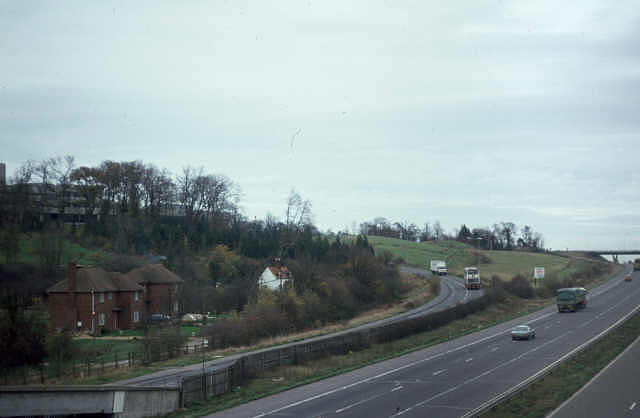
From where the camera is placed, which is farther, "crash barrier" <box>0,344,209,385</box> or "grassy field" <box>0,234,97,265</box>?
"grassy field" <box>0,234,97,265</box>

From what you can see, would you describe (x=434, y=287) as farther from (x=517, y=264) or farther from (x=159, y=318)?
(x=517, y=264)

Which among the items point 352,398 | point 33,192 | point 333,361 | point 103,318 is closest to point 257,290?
point 103,318

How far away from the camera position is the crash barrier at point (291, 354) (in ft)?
91.1

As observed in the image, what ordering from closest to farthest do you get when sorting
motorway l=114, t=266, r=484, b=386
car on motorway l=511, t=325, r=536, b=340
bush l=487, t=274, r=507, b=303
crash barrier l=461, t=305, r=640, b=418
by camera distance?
crash barrier l=461, t=305, r=640, b=418
motorway l=114, t=266, r=484, b=386
car on motorway l=511, t=325, r=536, b=340
bush l=487, t=274, r=507, b=303

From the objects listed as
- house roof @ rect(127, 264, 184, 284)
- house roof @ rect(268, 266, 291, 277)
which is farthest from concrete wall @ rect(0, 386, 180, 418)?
house roof @ rect(268, 266, 291, 277)

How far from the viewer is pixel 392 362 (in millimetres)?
39250

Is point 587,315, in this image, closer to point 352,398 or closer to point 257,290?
point 257,290

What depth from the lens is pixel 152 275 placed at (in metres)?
79.6

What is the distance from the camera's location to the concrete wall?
2125 centimetres

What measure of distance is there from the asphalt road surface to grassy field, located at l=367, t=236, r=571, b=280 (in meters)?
91.4

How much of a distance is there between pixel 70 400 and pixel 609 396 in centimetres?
1980

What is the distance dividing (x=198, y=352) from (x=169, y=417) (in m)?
24.4

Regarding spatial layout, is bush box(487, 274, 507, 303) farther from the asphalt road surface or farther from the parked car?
the asphalt road surface

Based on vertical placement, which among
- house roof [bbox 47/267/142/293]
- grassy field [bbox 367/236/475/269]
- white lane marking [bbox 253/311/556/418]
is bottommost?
white lane marking [bbox 253/311/556/418]
